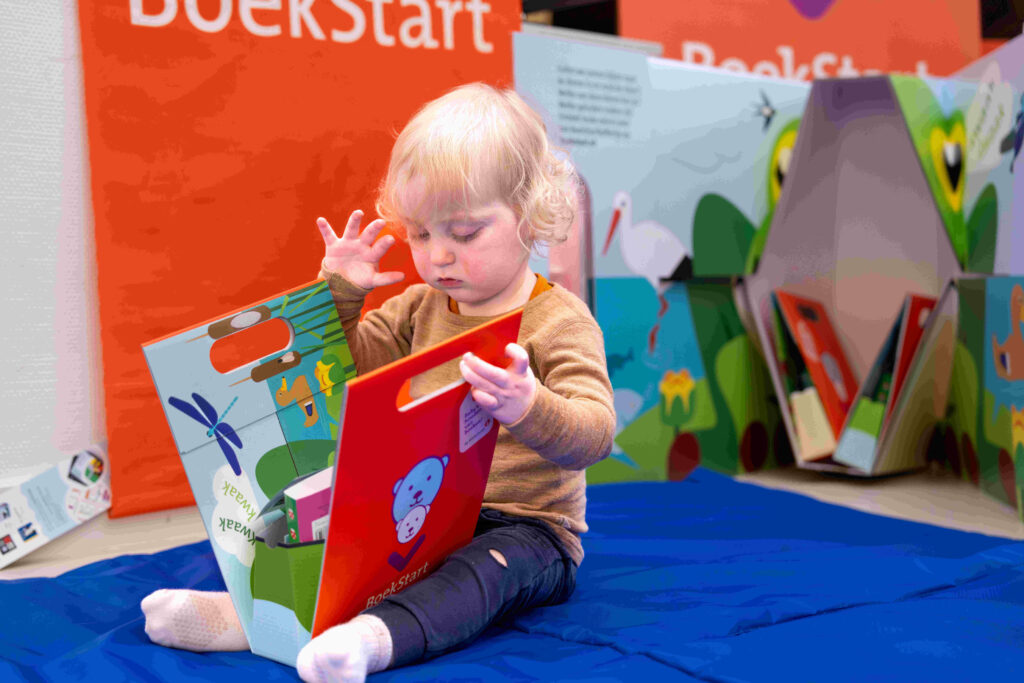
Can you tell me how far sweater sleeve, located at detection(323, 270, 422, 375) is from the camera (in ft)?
3.60

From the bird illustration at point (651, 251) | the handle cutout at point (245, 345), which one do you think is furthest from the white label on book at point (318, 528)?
the bird illustration at point (651, 251)

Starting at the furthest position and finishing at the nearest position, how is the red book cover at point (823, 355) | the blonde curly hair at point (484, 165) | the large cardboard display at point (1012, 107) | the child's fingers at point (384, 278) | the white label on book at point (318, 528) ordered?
the red book cover at point (823, 355) → the large cardboard display at point (1012, 107) → the child's fingers at point (384, 278) → the blonde curly hair at point (484, 165) → the white label on book at point (318, 528)

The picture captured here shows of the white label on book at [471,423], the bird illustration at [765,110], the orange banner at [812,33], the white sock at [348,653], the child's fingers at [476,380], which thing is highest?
the orange banner at [812,33]

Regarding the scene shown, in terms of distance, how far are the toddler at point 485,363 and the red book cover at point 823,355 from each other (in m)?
0.97

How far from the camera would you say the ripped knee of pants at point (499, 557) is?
0.91m

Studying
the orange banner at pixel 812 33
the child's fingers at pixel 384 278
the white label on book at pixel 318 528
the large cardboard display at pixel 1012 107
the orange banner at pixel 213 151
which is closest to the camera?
the white label on book at pixel 318 528

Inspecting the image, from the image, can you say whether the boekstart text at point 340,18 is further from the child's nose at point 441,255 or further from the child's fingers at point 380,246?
the child's nose at point 441,255

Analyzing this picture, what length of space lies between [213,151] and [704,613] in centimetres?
101

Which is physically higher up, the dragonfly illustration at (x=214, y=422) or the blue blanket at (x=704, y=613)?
the dragonfly illustration at (x=214, y=422)

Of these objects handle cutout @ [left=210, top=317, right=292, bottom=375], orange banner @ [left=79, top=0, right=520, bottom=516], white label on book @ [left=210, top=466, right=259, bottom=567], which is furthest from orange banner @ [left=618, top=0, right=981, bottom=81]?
white label on book @ [left=210, top=466, right=259, bottom=567]

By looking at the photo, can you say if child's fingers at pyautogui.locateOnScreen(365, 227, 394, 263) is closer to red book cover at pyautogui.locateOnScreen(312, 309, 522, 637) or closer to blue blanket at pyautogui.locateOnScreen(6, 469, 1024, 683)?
→ red book cover at pyautogui.locateOnScreen(312, 309, 522, 637)

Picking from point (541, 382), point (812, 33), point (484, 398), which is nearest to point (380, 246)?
point (541, 382)

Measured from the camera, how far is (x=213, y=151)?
54.1 inches

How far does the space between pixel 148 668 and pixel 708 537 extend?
0.84 meters
